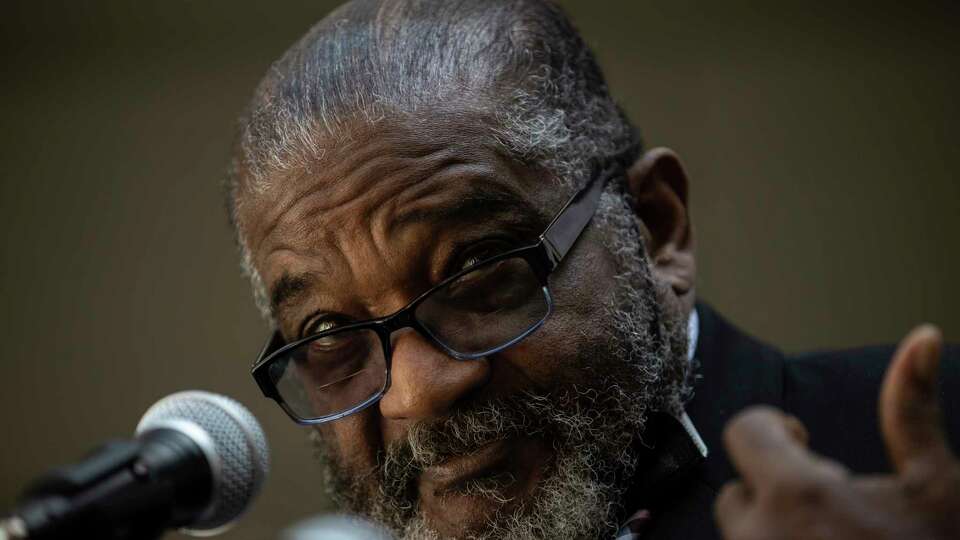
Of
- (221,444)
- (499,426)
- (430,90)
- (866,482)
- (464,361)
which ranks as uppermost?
(430,90)

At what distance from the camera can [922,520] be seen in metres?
0.97

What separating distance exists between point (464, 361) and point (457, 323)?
0.08 metres

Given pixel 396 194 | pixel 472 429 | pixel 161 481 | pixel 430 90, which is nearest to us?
pixel 161 481

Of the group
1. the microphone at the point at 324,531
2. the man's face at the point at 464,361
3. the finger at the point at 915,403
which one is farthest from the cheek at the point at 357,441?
the finger at the point at 915,403

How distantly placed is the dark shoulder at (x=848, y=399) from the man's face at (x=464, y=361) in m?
0.31

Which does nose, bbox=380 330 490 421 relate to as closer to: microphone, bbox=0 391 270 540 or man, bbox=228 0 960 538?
man, bbox=228 0 960 538

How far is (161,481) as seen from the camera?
1.24 m

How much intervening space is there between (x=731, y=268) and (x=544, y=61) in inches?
90.5

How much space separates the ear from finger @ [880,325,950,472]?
127cm

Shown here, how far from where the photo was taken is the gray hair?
2072mm

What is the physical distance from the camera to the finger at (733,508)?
1044mm

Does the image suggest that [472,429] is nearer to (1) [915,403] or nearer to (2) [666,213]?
(2) [666,213]

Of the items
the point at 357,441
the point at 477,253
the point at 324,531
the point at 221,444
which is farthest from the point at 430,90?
the point at 324,531

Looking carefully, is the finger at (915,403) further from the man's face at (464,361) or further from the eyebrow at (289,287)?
the eyebrow at (289,287)
